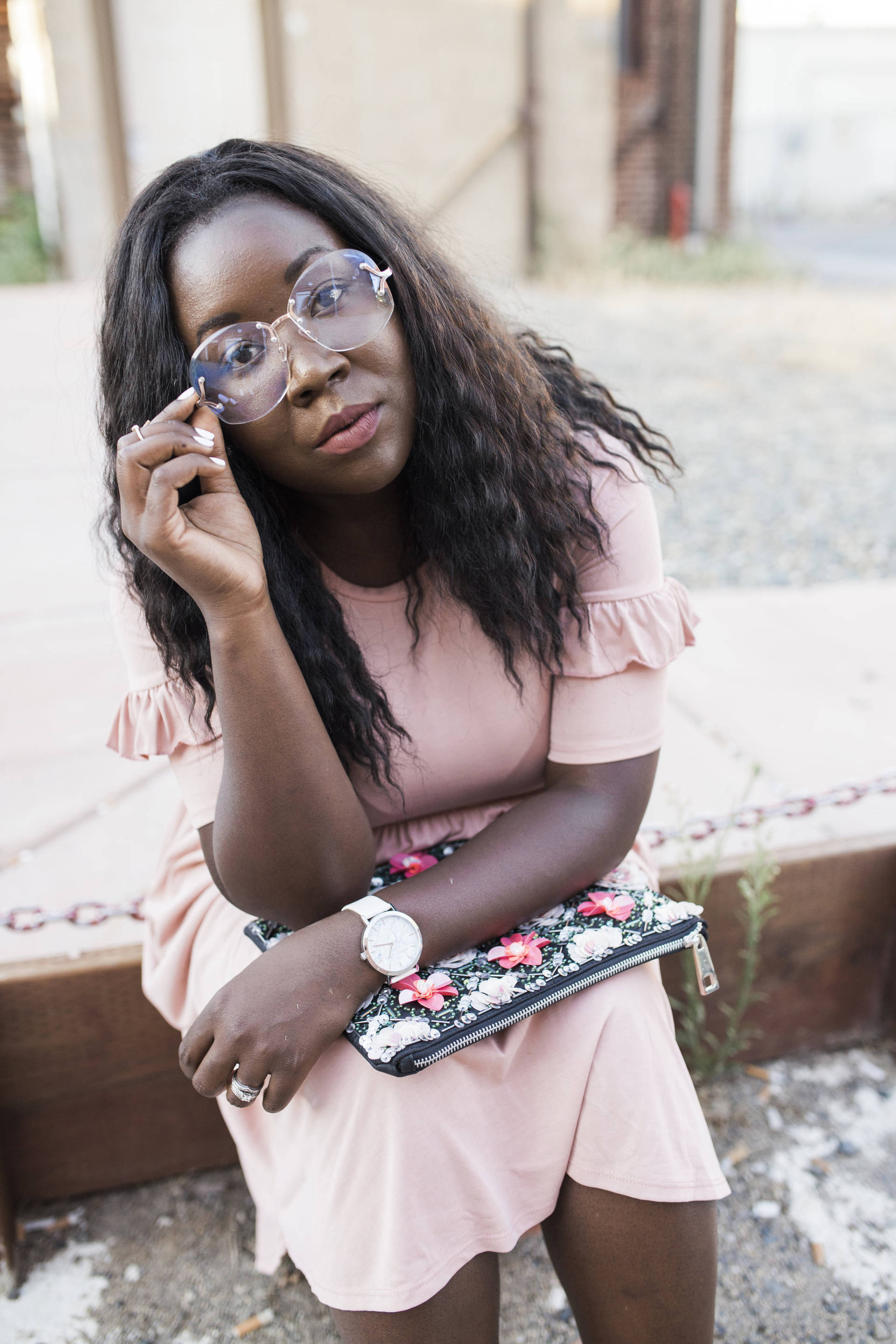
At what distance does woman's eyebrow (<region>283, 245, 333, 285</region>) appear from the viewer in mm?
1415

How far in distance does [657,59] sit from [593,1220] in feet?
39.0

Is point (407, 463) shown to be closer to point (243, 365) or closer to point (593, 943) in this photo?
point (243, 365)

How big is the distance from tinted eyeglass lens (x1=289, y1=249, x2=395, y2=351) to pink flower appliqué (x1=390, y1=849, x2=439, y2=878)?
2.50 feet

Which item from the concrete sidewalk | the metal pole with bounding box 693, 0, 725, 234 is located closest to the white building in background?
the metal pole with bounding box 693, 0, 725, 234

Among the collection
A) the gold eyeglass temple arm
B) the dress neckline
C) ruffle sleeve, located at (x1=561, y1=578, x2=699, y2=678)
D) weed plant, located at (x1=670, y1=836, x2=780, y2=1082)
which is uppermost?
the gold eyeglass temple arm

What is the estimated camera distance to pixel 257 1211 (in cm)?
191

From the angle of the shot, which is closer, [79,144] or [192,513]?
[192,513]

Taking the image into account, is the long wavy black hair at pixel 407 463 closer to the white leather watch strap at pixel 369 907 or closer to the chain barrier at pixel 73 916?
the white leather watch strap at pixel 369 907

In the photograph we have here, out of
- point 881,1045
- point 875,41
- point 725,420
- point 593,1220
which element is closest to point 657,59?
point 725,420

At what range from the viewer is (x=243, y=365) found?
55.6 inches

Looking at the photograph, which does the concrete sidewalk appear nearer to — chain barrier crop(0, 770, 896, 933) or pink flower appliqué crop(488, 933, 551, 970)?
chain barrier crop(0, 770, 896, 933)

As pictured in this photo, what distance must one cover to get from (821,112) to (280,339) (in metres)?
27.7

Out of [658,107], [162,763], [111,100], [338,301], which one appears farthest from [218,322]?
[658,107]

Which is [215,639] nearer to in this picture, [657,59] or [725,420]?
[725,420]
